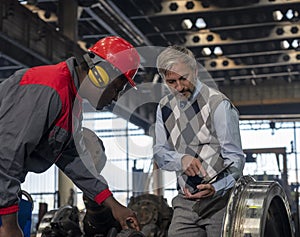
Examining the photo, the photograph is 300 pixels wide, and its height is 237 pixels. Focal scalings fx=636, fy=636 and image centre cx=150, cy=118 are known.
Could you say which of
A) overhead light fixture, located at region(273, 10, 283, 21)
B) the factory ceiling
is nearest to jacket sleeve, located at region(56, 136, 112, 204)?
the factory ceiling

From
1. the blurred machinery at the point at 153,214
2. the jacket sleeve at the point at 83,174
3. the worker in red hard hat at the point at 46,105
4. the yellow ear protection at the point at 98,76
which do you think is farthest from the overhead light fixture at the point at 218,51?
the yellow ear protection at the point at 98,76

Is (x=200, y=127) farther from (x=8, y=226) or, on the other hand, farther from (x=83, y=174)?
(x=8, y=226)

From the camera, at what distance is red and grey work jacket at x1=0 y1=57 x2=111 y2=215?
2.31m

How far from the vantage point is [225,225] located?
113 inches

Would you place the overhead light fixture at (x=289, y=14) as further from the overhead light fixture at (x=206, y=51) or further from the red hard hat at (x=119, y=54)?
the red hard hat at (x=119, y=54)

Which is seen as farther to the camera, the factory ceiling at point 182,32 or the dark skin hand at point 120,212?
the factory ceiling at point 182,32

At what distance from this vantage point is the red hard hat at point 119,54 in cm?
269

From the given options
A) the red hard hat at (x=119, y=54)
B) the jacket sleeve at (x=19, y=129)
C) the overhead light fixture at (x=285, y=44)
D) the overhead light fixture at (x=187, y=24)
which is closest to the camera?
the jacket sleeve at (x=19, y=129)

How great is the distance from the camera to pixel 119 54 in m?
2.72

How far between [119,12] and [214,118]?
6.57 meters

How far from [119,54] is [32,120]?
57 centimetres

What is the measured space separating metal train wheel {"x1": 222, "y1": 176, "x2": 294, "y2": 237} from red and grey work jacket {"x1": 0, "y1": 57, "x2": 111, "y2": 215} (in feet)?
2.79

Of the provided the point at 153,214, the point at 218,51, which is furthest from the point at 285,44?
the point at 153,214

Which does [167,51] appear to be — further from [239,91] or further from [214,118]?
[239,91]
